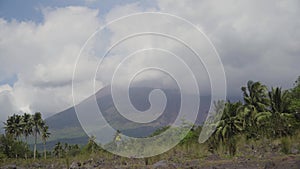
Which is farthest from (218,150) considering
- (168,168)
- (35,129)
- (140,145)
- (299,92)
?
(35,129)

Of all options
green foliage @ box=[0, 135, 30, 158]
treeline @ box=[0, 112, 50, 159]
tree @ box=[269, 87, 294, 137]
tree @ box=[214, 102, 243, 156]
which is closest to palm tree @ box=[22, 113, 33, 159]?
treeline @ box=[0, 112, 50, 159]

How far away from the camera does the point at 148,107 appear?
836 cm

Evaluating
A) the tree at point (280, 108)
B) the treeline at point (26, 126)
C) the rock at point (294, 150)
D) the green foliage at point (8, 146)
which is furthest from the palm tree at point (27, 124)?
the rock at point (294, 150)

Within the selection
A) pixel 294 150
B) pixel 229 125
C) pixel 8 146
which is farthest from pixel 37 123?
pixel 294 150

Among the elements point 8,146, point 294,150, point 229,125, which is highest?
point 229,125

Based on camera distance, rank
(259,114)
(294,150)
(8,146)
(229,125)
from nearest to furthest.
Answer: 1. (294,150)
2. (259,114)
3. (229,125)
4. (8,146)

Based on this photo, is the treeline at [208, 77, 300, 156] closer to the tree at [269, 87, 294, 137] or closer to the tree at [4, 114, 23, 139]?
the tree at [269, 87, 294, 137]

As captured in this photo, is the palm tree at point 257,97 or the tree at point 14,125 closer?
the palm tree at point 257,97

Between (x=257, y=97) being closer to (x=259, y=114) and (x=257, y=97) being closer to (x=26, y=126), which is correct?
(x=259, y=114)

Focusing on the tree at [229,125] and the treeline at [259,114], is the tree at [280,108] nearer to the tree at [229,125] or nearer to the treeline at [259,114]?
the treeline at [259,114]

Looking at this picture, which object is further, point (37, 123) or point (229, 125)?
point (37, 123)

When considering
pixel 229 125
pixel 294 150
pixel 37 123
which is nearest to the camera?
pixel 294 150

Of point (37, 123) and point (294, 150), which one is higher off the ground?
point (37, 123)

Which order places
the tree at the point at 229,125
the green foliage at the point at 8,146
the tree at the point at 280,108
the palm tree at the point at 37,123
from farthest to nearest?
the palm tree at the point at 37,123 < the green foliage at the point at 8,146 < the tree at the point at 229,125 < the tree at the point at 280,108
